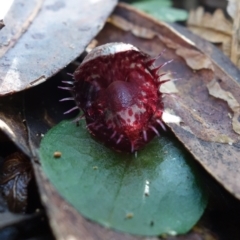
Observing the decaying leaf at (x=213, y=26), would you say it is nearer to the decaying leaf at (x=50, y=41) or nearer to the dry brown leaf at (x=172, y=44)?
the dry brown leaf at (x=172, y=44)

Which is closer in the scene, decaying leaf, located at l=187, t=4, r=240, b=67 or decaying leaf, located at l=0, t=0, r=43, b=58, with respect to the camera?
decaying leaf, located at l=0, t=0, r=43, b=58

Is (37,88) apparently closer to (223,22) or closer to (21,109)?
(21,109)

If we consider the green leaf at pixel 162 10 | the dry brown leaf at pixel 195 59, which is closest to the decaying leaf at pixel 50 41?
the dry brown leaf at pixel 195 59

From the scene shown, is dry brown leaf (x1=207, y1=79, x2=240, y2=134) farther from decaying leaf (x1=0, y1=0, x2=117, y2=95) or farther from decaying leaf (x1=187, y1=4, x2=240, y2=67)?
decaying leaf (x1=0, y1=0, x2=117, y2=95)

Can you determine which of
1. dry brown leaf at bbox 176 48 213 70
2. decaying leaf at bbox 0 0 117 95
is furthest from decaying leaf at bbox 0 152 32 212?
dry brown leaf at bbox 176 48 213 70

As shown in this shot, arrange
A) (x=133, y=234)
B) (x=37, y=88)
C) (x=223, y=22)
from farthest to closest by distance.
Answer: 1. (x=223, y=22)
2. (x=37, y=88)
3. (x=133, y=234)

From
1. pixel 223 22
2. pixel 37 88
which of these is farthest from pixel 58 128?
pixel 223 22

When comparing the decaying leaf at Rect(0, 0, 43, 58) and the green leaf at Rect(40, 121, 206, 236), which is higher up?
the decaying leaf at Rect(0, 0, 43, 58)
